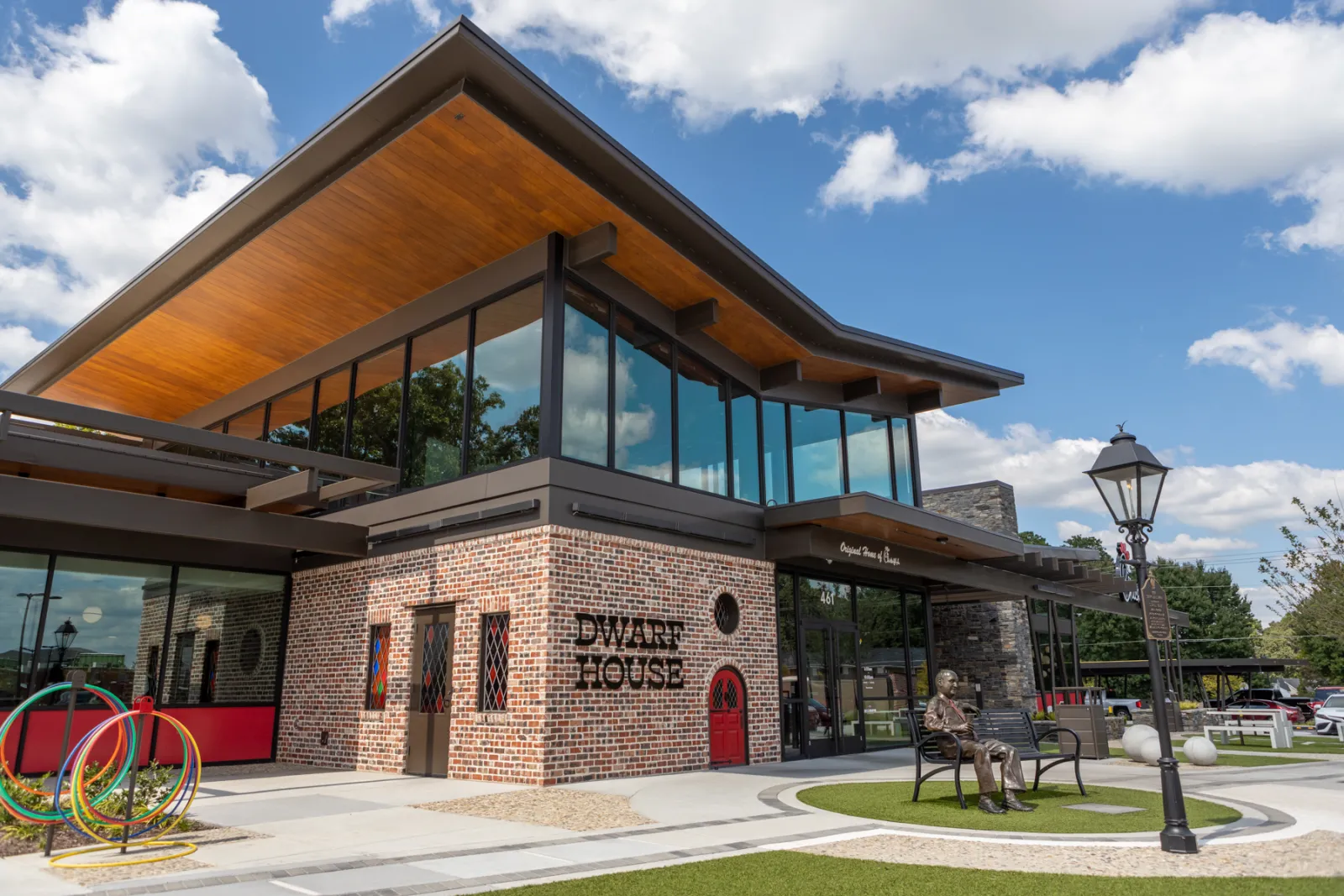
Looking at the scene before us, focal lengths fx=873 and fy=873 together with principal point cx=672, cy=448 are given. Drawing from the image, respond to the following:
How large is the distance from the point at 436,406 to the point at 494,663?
3.96 metres

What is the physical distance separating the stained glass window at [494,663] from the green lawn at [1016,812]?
141 inches

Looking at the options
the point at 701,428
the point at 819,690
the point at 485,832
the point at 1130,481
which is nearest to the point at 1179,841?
the point at 1130,481

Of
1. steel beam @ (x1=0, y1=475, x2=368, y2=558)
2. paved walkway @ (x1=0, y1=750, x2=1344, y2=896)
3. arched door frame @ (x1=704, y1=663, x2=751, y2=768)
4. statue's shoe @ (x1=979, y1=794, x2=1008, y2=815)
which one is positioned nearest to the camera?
paved walkway @ (x1=0, y1=750, x2=1344, y2=896)

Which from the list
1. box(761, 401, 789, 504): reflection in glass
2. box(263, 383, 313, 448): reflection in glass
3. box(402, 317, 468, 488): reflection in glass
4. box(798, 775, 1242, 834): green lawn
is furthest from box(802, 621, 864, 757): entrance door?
box(263, 383, 313, 448): reflection in glass

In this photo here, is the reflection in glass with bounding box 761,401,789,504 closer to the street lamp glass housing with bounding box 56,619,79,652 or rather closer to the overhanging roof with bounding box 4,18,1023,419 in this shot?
the overhanging roof with bounding box 4,18,1023,419

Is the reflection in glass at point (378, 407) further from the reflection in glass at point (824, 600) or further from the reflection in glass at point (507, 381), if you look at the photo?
the reflection in glass at point (824, 600)

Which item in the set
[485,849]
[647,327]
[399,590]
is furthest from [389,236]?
[485,849]

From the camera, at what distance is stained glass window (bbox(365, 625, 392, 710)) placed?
1173 cm

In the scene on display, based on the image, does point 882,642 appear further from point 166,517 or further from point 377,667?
point 166,517

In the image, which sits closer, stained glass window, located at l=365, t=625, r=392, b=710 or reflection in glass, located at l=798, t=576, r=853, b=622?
stained glass window, located at l=365, t=625, r=392, b=710

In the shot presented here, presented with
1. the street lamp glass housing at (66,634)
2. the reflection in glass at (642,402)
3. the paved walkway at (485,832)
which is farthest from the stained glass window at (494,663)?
the street lamp glass housing at (66,634)

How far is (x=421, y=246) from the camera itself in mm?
11609

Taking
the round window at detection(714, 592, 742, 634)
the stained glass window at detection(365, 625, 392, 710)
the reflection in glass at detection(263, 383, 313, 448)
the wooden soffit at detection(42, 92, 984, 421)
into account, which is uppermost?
the wooden soffit at detection(42, 92, 984, 421)

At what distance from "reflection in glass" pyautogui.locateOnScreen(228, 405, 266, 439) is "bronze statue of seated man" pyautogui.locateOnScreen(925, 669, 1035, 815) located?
13.0 meters
